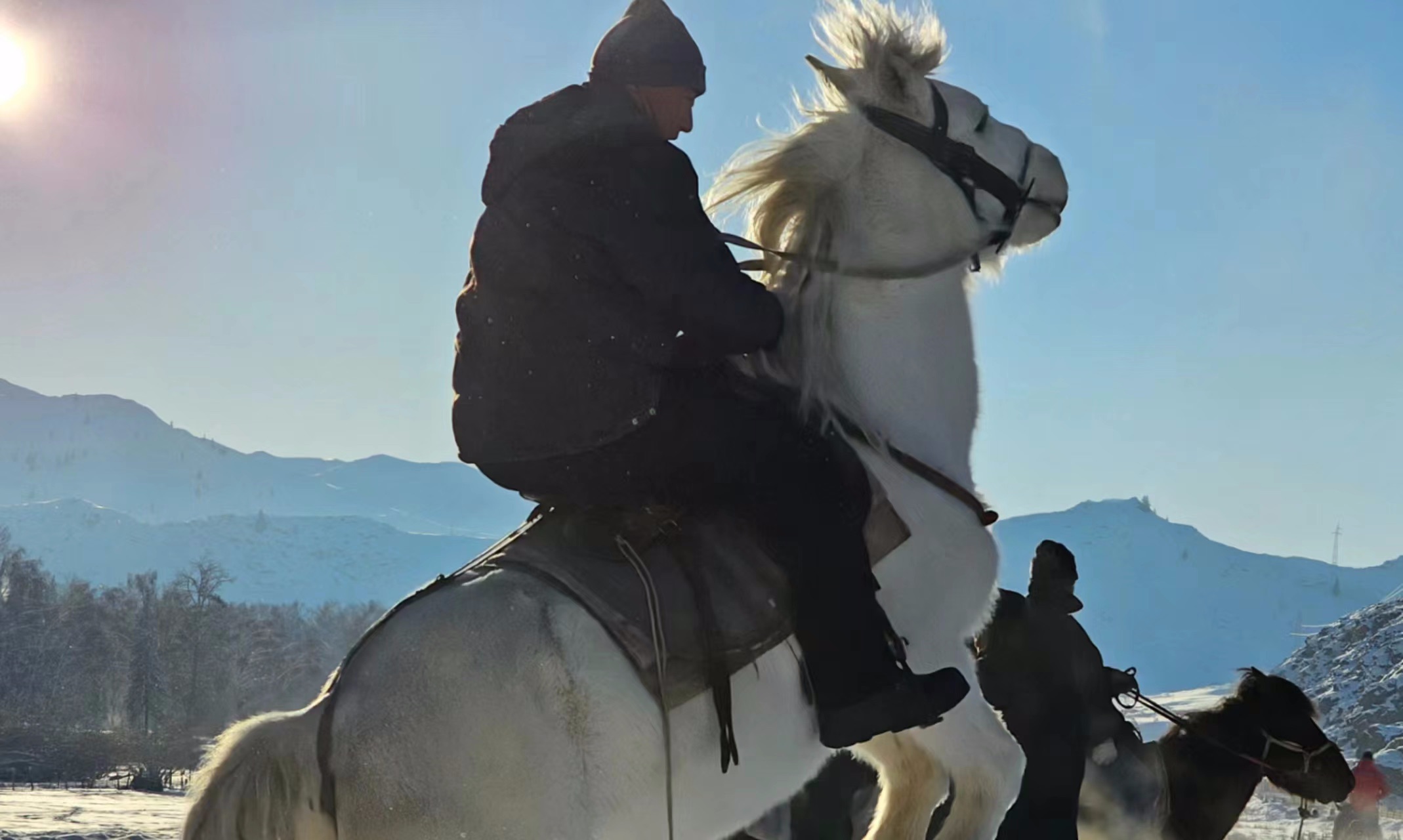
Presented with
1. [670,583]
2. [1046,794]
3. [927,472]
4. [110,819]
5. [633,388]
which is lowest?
[110,819]

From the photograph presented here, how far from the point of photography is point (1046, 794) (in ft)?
23.0

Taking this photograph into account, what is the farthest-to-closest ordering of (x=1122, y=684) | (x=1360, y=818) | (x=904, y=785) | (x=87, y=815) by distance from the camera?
1. (x=87, y=815)
2. (x=1360, y=818)
3. (x=1122, y=684)
4. (x=904, y=785)

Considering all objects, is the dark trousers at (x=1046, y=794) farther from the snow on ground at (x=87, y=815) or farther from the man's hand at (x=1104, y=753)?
the snow on ground at (x=87, y=815)

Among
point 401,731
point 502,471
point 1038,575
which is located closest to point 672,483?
point 502,471

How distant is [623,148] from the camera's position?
11.0 ft

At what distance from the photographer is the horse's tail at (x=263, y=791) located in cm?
284

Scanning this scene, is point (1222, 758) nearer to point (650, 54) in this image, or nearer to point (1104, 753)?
point (1104, 753)

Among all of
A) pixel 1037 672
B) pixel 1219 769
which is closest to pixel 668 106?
pixel 1037 672

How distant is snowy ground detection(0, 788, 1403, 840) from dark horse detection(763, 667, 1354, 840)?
191 centimetres

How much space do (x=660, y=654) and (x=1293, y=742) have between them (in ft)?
19.9

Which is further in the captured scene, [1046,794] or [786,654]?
[1046,794]

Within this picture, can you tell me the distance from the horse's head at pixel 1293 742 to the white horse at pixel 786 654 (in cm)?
488

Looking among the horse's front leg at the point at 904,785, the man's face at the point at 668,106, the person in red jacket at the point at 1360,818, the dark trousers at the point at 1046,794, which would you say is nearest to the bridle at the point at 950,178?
the man's face at the point at 668,106

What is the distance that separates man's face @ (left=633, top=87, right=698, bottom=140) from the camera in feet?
11.7
